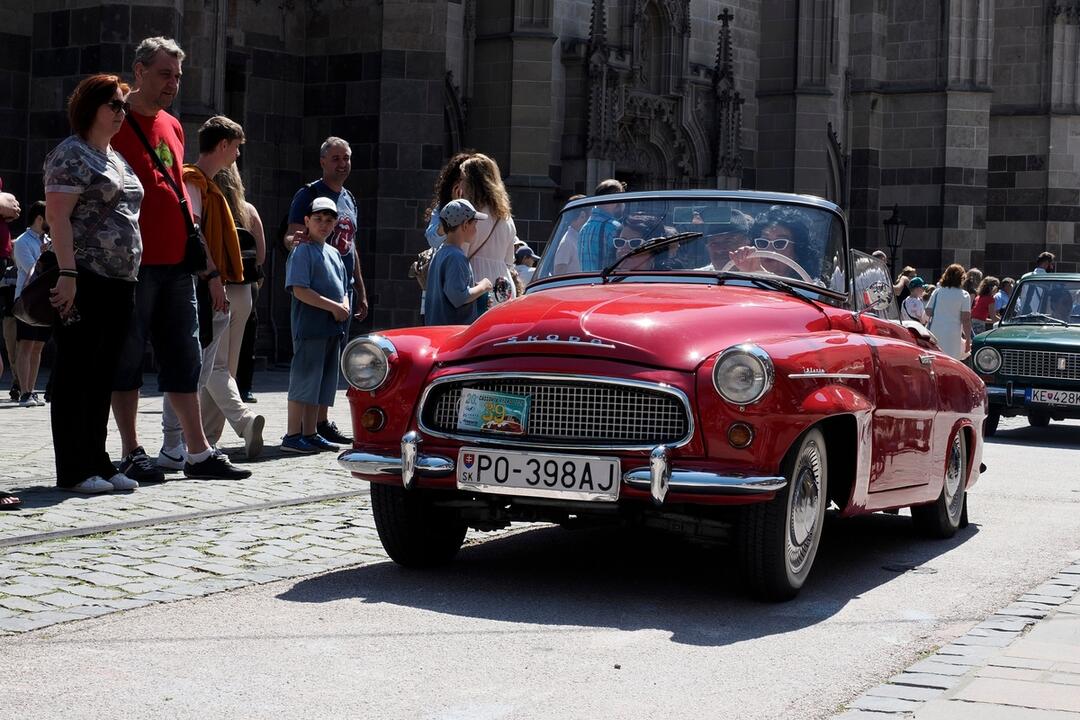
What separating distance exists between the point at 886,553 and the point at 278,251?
16.4 meters

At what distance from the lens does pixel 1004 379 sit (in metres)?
16.1

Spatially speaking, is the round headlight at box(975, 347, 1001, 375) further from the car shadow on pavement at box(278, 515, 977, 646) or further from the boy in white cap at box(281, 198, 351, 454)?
the car shadow on pavement at box(278, 515, 977, 646)

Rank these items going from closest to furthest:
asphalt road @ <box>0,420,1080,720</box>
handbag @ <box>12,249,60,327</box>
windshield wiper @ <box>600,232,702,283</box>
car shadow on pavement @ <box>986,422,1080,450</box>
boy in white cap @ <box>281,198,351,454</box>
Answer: asphalt road @ <box>0,420,1080,720</box> → windshield wiper @ <box>600,232,702,283</box> → handbag @ <box>12,249,60,327</box> → boy in white cap @ <box>281,198,351,454</box> → car shadow on pavement @ <box>986,422,1080,450</box>

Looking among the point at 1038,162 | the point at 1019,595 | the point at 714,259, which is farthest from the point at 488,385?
the point at 1038,162

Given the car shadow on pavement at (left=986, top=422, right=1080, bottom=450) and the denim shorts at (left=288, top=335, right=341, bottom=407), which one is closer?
the denim shorts at (left=288, top=335, right=341, bottom=407)

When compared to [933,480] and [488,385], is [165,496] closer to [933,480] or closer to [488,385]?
[488,385]

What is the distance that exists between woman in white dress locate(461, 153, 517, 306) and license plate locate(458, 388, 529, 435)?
3.67 meters

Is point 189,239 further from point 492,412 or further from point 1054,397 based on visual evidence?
point 1054,397

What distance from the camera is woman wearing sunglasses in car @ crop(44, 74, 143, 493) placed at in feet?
26.4

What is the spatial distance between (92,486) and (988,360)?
10168 mm

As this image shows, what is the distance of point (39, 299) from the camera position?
26.2 ft

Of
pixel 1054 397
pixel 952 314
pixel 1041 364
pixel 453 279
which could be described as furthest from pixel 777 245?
pixel 952 314

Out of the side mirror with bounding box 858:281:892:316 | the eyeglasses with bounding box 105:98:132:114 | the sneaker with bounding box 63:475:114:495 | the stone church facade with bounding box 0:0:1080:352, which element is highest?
the stone church facade with bounding box 0:0:1080:352

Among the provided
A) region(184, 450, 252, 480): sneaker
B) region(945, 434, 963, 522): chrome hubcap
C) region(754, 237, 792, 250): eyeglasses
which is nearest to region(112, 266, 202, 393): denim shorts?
region(184, 450, 252, 480): sneaker
